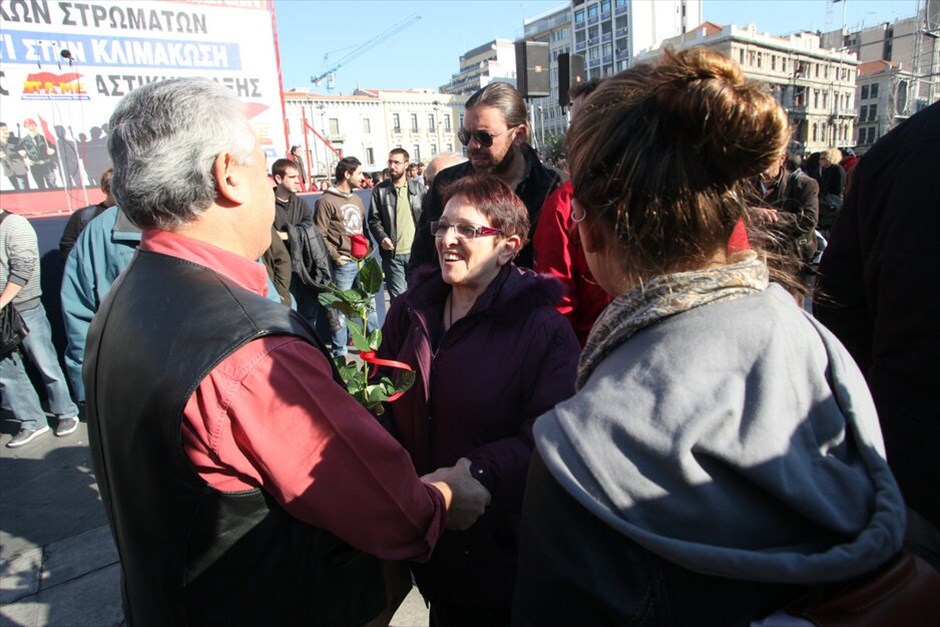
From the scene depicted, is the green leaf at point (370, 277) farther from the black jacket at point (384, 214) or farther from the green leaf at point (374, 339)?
the black jacket at point (384, 214)

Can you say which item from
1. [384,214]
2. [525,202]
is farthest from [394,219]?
[525,202]

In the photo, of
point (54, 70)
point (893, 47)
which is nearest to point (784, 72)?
point (893, 47)

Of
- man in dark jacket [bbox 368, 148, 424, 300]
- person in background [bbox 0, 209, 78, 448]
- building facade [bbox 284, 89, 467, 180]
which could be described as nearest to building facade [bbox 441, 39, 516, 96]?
building facade [bbox 284, 89, 467, 180]

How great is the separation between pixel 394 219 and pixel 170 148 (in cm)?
564

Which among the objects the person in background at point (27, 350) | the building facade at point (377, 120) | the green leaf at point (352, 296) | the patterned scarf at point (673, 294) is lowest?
the person in background at point (27, 350)

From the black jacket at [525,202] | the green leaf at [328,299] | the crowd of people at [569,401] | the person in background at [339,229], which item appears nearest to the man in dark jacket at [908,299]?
the crowd of people at [569,401]

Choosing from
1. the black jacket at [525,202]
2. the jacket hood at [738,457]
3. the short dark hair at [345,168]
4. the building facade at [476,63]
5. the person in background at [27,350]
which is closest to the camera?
the jacket hood at [738,457]

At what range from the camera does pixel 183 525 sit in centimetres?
107

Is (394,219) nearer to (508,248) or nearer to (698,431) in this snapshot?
(508,248)

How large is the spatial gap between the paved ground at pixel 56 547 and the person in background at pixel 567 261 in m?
1.59

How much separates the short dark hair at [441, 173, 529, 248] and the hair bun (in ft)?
3.69

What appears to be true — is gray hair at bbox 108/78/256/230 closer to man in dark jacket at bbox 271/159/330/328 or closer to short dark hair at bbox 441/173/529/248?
short dark hair at bbox 441/173/529/248

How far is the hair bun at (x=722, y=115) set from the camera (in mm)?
812

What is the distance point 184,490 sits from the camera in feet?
3.43
